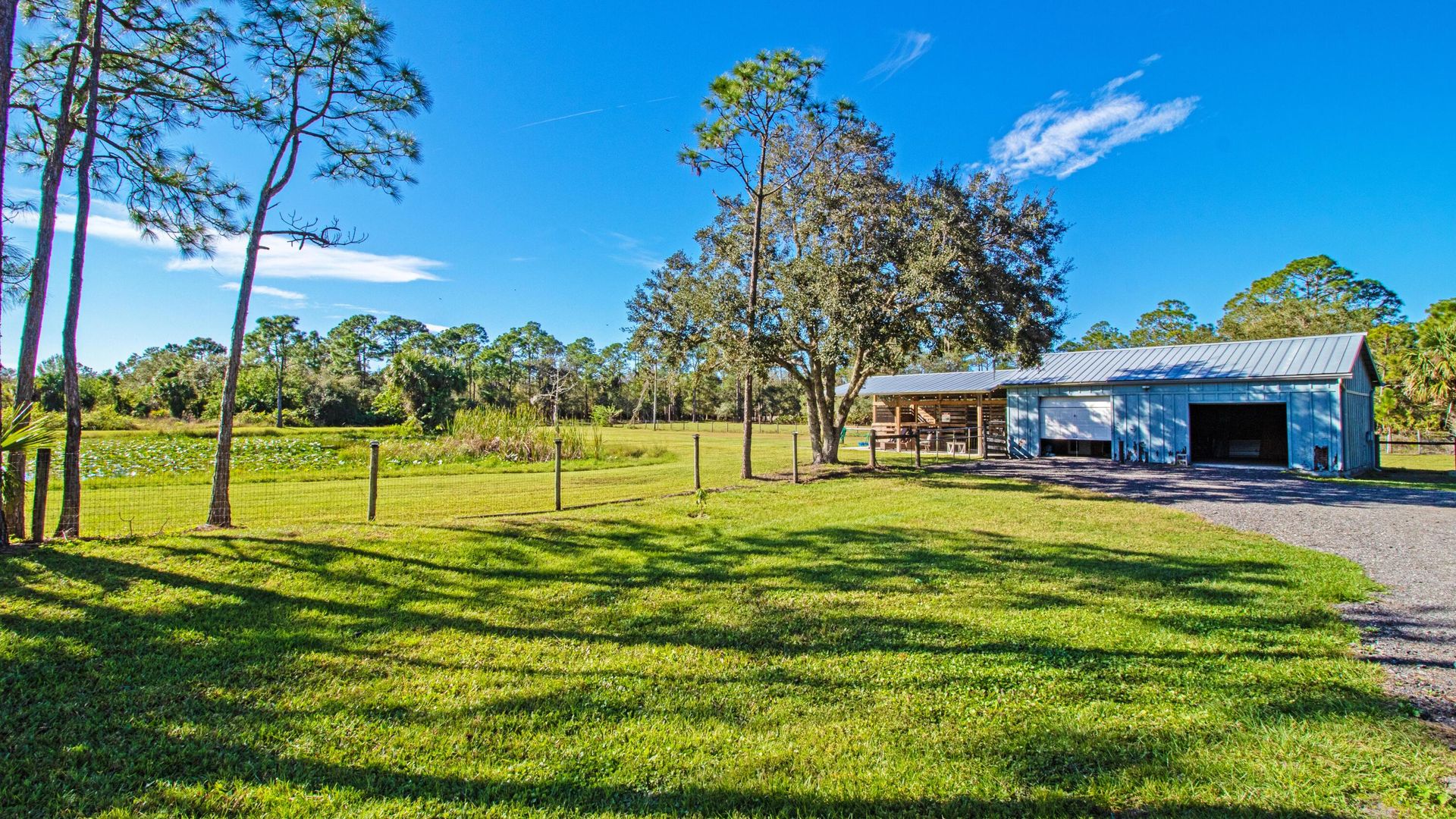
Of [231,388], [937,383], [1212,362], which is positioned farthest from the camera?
[937,383]

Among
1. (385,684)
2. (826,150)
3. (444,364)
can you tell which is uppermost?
(826,150)

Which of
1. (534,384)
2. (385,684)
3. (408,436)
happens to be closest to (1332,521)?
(385,684)

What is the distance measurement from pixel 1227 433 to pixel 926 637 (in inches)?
1022

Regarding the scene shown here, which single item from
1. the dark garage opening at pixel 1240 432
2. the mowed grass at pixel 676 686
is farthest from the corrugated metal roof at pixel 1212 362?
the mowed grass at pixel 676 686

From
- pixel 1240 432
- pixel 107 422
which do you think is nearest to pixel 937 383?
pixel 1240 432

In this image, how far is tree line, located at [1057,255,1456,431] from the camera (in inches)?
944

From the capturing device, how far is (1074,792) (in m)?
2.41

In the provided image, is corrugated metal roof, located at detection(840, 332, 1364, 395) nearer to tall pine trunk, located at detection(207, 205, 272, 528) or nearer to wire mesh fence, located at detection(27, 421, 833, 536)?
wire mesh fence, located at detection(27, 421, 833, 536)

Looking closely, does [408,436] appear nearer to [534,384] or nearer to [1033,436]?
[1033,436]

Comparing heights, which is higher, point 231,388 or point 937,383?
point 937,383

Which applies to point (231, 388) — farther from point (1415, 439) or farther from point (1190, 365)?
point (1415, 439)

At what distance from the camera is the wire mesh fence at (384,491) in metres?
7.93

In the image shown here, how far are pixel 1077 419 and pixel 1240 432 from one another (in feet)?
27.8

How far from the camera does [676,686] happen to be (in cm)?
338
